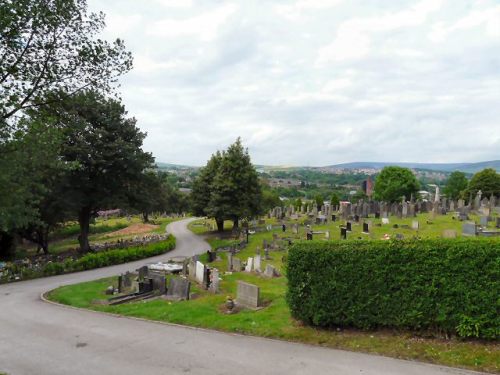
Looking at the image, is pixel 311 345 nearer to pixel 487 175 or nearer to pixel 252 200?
pixel 252 200

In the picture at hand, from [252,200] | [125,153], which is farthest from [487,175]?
[125,153]

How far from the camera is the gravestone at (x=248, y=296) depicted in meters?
12.8

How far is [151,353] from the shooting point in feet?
32.6

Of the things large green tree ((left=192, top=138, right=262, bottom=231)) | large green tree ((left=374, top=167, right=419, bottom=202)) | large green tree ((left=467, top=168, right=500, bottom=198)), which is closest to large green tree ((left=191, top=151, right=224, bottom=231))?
large green tree ((left=192, top=138, right=262, bottom=231))

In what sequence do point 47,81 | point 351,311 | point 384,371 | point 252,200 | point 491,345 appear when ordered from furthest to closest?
point 252,200 < point 351,311 < point 47,81 < point 491,345 < point 384,371

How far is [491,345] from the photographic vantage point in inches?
343

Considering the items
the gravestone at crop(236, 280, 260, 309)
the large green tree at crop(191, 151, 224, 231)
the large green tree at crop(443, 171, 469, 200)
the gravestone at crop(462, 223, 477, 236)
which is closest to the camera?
the gravestone at crop(236, 280, 260, 309)

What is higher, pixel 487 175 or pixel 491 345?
pixel 487 175

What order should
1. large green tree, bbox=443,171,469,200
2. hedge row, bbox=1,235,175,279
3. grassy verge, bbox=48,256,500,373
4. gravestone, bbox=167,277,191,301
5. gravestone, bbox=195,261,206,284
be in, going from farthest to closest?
large green tree, bbox=443,171,469,200 < hedge row, bbox=1,235,175,279 < gravestone, bbox=195,261,206,284 < gravestone, bbox=167,277,191,301 < grassy verge, bbox=48,256,500,373

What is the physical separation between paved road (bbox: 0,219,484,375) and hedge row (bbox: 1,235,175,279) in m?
12.3

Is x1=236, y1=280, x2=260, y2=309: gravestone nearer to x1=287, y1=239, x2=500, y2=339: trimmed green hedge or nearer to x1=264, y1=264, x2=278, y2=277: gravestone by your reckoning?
x1=287, y1=239, x2=500, y2=339: trimmed green hedge

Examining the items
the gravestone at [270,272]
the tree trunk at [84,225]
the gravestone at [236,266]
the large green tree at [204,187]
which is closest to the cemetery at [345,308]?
the gravestone at [270,272]

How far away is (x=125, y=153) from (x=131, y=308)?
20.3 m

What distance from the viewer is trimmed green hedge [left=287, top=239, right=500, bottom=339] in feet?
29.1
